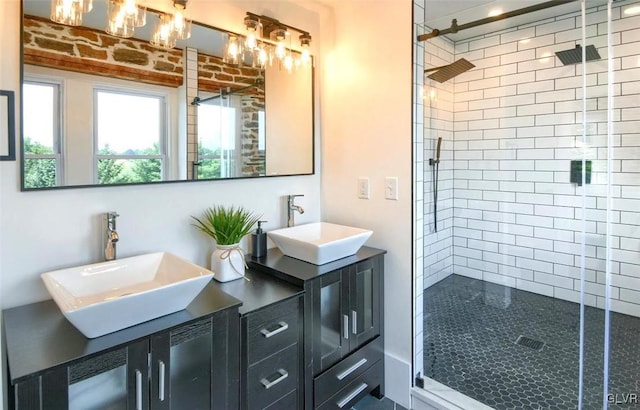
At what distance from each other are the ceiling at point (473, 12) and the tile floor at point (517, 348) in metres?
1.78

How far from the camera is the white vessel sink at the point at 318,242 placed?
1850 mm

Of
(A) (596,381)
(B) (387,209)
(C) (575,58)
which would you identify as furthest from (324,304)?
(C) (575,58)

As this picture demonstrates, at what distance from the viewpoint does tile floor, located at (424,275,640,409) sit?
2.00 meters

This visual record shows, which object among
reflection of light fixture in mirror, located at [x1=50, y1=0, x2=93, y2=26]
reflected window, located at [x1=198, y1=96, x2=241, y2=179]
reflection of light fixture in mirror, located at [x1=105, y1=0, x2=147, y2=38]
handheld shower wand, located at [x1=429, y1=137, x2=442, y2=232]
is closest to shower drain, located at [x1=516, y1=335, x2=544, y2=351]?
handheld shower wand, located at [x1=429, y1=137, x2=442, y2=232]

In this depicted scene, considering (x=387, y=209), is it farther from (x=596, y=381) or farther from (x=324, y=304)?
(x=596, y=381)

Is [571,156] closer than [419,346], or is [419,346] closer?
[419,346]

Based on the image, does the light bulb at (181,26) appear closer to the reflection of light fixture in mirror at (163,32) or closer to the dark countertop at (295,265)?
the reflection of light fixture in mirror at (163,32)

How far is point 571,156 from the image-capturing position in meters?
2.63

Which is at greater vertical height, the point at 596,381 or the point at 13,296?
the point at 13,296

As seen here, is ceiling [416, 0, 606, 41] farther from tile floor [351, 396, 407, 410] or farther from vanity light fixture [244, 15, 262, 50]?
tile floor [351, 396, 407, 410]

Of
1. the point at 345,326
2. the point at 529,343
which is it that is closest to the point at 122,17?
the point at 345,326

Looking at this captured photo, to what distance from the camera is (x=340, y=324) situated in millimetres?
1855

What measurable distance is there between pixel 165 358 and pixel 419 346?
1.53 meters

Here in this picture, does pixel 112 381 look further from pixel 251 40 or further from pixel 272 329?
pixel 251 40
